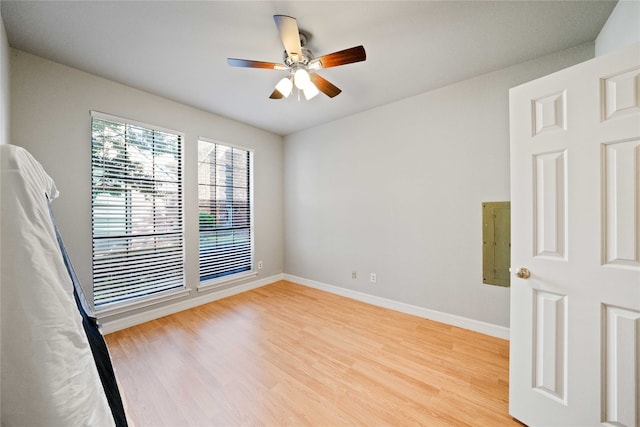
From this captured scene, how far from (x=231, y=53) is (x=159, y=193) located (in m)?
1.85

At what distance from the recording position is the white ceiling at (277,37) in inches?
62.6

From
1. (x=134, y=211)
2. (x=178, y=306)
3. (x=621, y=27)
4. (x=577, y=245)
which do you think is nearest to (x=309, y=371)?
(x=577, y=245)

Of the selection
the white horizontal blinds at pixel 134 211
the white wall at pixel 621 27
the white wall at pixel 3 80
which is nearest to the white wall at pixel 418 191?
the white wall at pixel 621 27

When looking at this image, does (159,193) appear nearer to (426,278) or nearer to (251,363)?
(251,363)

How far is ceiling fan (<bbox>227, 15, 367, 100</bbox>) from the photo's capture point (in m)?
1.53

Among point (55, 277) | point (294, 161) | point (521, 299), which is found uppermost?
point (294, 161)


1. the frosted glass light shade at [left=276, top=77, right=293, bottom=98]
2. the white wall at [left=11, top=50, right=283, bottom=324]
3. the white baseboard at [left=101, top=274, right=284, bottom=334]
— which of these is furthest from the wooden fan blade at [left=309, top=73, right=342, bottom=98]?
the white baseboard at [left=101, top=274, right=284, bottom=334]

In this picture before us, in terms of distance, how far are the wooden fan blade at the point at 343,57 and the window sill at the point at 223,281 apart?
10.0 ft

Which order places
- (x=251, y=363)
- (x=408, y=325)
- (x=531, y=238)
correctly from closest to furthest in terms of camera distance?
1. (x=531, y=238)
2. (x=251, y=363)
3. (x=408, y=325)

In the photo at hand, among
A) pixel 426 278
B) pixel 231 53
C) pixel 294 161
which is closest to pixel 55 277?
pixel 231 53

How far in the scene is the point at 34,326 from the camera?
Result: 638 mm

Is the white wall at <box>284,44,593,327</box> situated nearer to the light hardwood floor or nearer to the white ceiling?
the white ceiling

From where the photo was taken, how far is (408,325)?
254 cm

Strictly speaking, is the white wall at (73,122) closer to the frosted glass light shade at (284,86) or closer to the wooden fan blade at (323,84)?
the frosted glass light shade at (284,86)
